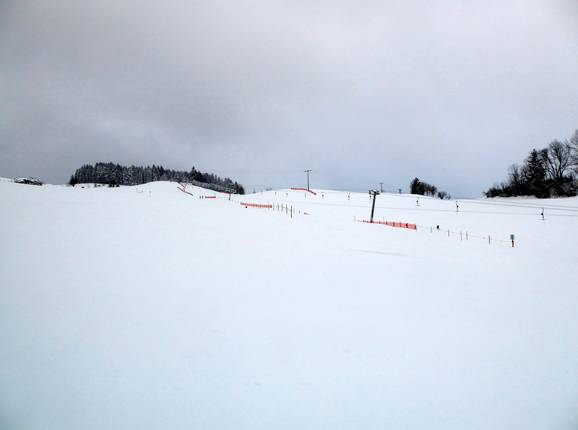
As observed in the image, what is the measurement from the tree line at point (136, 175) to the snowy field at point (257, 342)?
141 m

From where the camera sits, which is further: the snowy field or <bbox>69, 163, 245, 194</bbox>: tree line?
<bbox>69, 163, 245, 194</bbox>: tree line

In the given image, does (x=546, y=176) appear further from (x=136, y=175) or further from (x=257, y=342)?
(x=136, y=175)

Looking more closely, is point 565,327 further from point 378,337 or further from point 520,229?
point 520,229

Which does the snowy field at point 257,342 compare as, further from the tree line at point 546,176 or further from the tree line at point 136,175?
the tree line at point 136,175

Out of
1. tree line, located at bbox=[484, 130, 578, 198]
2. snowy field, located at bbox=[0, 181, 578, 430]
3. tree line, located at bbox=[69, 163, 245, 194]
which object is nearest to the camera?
snowy field, located at bbox=[0, 181, 578, 430]

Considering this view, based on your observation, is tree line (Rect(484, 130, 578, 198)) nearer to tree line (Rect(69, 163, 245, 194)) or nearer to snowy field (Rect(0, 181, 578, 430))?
snowy field (Rect(0, 181, 578, 430))

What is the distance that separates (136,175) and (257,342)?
19143cm

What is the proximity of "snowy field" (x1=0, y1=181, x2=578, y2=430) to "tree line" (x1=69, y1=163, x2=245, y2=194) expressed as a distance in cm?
14132

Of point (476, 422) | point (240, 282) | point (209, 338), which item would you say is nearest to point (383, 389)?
point (476, 422)

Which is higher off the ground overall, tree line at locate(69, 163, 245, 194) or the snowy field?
tree line at locate(69, 163, 245, 194)

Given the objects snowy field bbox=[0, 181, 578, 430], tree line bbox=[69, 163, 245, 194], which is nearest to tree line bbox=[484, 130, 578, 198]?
snowy field bbox=[0, 181, 578, 430]

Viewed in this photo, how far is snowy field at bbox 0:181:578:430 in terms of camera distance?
3.64 m

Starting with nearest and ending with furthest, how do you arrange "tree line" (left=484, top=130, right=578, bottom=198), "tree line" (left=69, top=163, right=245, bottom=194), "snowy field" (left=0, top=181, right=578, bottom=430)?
"snowy field" (left=0, top=181, right=578, bottom=430)
"tree line" (left=484, top=130, right=578, bottom=198)
"tree line" (left=69, top=163, right=245, bottom=194)

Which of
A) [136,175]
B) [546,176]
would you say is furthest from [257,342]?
[136,175]
